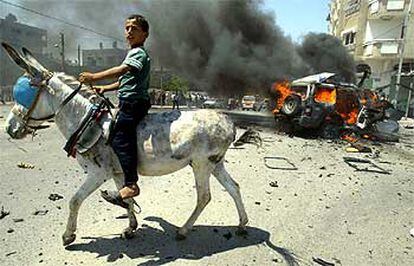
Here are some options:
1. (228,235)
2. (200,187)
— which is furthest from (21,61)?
(228,235)

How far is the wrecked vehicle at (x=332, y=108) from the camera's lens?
504 inches

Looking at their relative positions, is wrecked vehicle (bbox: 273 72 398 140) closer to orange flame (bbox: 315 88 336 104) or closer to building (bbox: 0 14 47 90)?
Result: orange flame (bbox: 315 88 336 104)

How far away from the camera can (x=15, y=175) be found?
6055 mm

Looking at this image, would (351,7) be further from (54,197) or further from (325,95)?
(54,197)

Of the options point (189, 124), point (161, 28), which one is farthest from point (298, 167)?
point (161, 28)

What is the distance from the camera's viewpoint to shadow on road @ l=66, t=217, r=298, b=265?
354 centimetres

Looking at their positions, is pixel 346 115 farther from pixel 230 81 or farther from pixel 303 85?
pixel 230 81

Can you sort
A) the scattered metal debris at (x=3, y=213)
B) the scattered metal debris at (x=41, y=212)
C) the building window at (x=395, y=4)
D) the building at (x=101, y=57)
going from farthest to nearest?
the building at (x=101, y=57)
the building window at (x=395, y=4)
the scattered metal debris at (x=41, y=212)
the scattered metal debris at (x=3, y=213)

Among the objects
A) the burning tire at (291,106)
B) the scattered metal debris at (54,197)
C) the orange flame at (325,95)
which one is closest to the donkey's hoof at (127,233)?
the scattered metal debris at (54,197)

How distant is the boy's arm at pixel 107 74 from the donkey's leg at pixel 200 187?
3.83 feet

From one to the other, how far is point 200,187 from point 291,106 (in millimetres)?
10188

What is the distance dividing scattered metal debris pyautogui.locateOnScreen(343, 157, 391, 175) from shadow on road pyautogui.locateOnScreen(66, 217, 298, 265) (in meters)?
4.74

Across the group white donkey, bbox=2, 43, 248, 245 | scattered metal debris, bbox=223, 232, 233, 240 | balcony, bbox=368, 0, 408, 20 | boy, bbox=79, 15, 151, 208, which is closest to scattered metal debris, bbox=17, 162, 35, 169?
white donkey, bbox=2, 43, 248, 245

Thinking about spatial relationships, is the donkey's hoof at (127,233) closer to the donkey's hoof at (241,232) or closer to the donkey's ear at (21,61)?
the donkey's hoof at (241,232)
